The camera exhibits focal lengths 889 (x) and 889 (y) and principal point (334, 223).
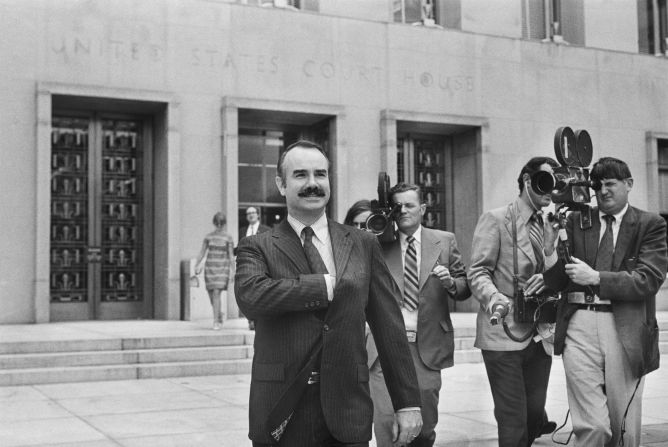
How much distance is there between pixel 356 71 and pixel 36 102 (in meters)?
6.43

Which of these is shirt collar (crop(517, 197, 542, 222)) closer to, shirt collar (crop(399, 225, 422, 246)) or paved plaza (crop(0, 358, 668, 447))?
shirt collar (crop(399, 225, 422, 246))

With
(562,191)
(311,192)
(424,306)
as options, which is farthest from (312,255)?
(424,306)

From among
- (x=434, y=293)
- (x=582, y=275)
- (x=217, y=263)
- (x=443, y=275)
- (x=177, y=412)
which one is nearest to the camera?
(x=582, y=275)

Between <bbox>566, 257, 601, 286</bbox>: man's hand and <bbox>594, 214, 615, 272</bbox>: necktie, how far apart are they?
11.1 inches

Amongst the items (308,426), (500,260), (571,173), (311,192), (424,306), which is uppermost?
(571,173)

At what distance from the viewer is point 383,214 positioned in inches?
234

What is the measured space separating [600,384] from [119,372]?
7.61 meters

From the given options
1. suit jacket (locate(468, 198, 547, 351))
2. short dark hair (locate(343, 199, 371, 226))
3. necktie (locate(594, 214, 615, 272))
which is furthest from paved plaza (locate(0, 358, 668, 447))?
necktie (locate(594, 214, 615, 272))

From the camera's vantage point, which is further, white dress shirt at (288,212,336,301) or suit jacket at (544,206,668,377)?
suit jacket at (544,206,668,377)

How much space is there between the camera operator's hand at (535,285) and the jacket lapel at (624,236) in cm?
46

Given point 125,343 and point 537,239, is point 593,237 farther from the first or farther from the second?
point 125,343

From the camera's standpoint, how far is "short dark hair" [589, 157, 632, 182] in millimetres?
5477

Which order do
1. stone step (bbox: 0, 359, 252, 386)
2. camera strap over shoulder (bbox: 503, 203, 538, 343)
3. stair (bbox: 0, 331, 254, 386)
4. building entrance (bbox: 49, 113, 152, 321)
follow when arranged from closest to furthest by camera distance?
camera strap over shoulder (bbox: 503, 203, 538, 343) → stone step (bbox: 0, 359, 252, 386) → stair (bbox: 0, 331, 254, 386) → building entrance (bbox: 49, 113, 152, 321)

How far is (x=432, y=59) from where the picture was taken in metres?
19.2
